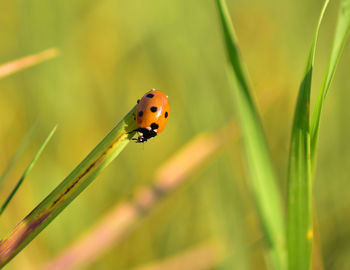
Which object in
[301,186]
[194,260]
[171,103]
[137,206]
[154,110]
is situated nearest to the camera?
[301,186]

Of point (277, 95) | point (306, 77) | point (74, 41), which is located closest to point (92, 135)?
point (74, 41)

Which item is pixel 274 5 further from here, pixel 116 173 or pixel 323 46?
pixel 116 173

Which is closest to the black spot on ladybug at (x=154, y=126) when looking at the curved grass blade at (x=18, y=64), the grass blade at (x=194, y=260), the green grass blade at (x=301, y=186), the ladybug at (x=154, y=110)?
the ladybug at (x=154, y=110)

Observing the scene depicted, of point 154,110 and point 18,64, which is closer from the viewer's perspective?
point 18,64

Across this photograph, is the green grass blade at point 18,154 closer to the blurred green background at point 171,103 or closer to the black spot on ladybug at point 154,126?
the black spot on ladybug at point 154,126

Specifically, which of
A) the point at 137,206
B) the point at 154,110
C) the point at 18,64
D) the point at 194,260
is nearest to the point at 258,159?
the point at 154,110

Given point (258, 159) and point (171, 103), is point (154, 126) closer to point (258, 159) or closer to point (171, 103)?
point (258, 159)

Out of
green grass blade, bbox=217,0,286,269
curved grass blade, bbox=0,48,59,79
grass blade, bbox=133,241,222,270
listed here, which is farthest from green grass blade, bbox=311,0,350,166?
grass blade, bbox=133,241,222,270
